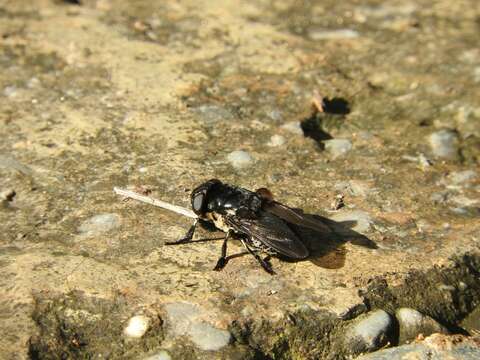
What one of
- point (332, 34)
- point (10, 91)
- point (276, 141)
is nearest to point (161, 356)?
point (276, 141)

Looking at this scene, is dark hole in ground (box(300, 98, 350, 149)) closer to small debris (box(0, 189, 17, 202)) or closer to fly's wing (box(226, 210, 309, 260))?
fly's wing (box(226, 210, 309, 260))

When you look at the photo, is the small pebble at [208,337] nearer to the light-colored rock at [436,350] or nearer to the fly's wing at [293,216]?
the light-colored rock at [436,350]

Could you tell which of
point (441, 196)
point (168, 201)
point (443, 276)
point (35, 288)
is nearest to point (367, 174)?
point (441, 196)

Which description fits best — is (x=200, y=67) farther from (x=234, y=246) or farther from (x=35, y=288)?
(x=35, y=288)

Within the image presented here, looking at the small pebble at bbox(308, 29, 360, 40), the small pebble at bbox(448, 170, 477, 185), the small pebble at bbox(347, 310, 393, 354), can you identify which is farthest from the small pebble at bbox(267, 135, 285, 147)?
the small pebble at bbox(308, 29, 360, 40)

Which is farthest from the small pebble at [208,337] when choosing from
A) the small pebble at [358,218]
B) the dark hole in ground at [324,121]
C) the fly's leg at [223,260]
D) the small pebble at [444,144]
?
the small pebble at [444,144]

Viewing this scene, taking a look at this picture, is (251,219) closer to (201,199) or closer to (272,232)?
(272,232)
